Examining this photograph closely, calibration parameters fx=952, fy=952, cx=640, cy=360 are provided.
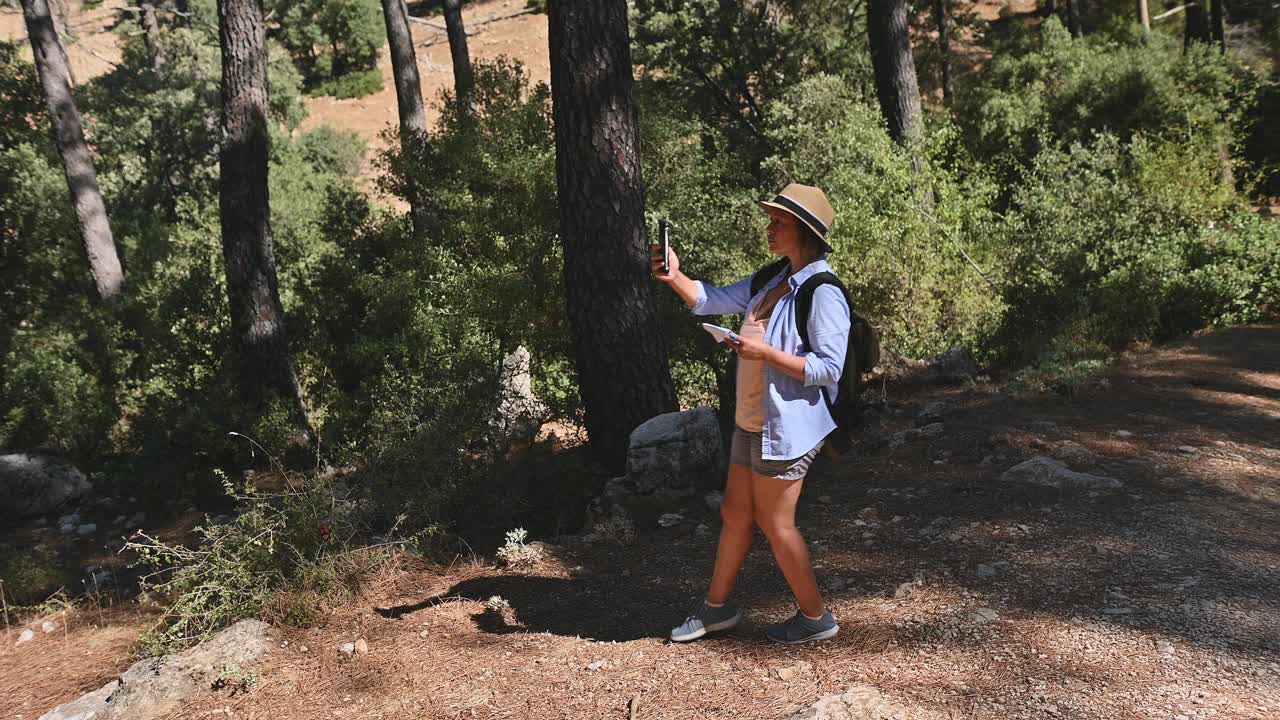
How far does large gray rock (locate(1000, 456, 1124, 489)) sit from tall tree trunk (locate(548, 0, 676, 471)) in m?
2.31

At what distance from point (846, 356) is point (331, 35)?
4480 centimetres

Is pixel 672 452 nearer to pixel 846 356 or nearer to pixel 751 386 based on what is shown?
pixel 751 386

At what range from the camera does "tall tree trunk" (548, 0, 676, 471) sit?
624cm

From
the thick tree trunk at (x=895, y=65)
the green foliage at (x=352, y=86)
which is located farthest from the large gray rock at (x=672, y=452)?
the green foliage at (x=352, y=86)

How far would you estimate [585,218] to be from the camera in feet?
20.6

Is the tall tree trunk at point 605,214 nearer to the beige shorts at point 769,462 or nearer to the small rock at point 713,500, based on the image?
the small rock at point 713,500

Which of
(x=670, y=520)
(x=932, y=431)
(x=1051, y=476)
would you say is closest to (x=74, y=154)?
(x=670, y=520)

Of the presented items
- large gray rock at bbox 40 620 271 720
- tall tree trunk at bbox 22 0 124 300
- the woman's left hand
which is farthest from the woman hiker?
tall tree trunk at bbox 22 0 124 300

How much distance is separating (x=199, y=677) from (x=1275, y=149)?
23.2 meters

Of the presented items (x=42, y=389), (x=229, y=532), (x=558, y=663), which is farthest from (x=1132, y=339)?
(x=42, y=389)

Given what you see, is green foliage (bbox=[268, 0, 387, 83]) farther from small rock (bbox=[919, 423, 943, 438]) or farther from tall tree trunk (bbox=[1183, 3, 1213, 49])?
small rock (bbox=[919, 423, 943, 438])

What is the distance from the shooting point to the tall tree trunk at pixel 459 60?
12.1 metres

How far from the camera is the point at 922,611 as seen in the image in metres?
4.09

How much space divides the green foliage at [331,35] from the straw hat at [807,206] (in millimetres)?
41372
